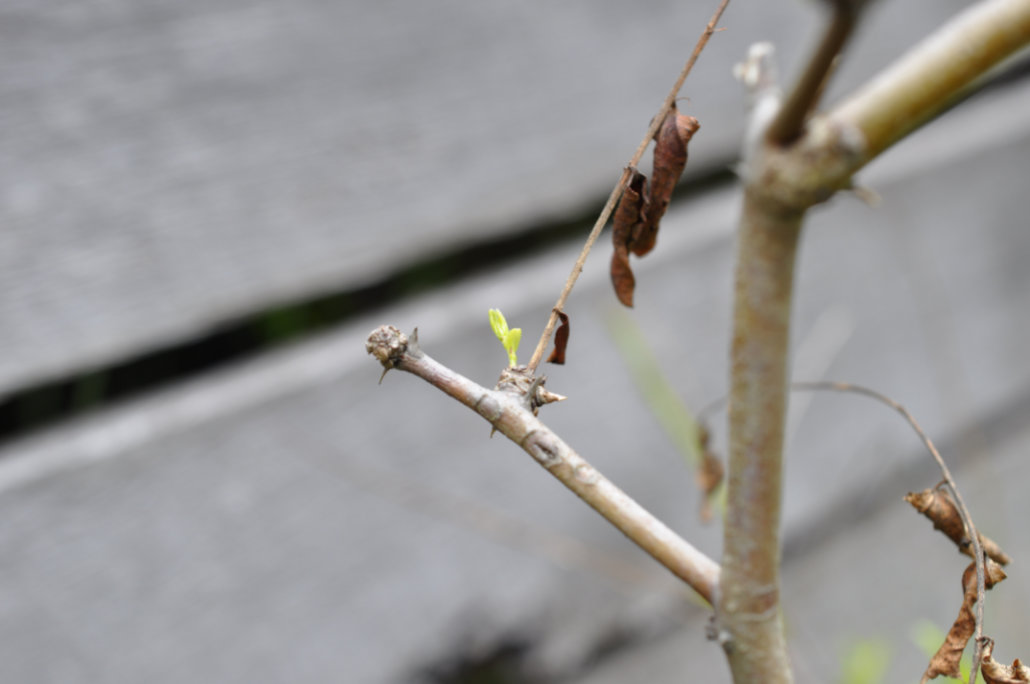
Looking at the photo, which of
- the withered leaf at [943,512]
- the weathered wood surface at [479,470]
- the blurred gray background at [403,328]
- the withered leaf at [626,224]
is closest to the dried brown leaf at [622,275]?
the withered leaf at [626,224]

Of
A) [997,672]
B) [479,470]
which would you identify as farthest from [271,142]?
[997,672]

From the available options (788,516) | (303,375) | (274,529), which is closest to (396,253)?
(303,375)

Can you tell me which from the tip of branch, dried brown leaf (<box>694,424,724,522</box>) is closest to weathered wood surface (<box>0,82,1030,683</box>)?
dried brown leaf (<box>694,424,724,522</box>)

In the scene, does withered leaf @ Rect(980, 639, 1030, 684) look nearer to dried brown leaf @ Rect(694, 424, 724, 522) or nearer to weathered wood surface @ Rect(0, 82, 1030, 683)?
dried brown leaf @ Rect(694, 424, 724, 522)

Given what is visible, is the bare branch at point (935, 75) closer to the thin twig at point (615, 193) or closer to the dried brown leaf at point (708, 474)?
the thin twig at point (615, 193)

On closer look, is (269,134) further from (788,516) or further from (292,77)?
(788,516)

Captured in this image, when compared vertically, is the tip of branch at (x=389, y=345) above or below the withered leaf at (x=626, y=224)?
below
